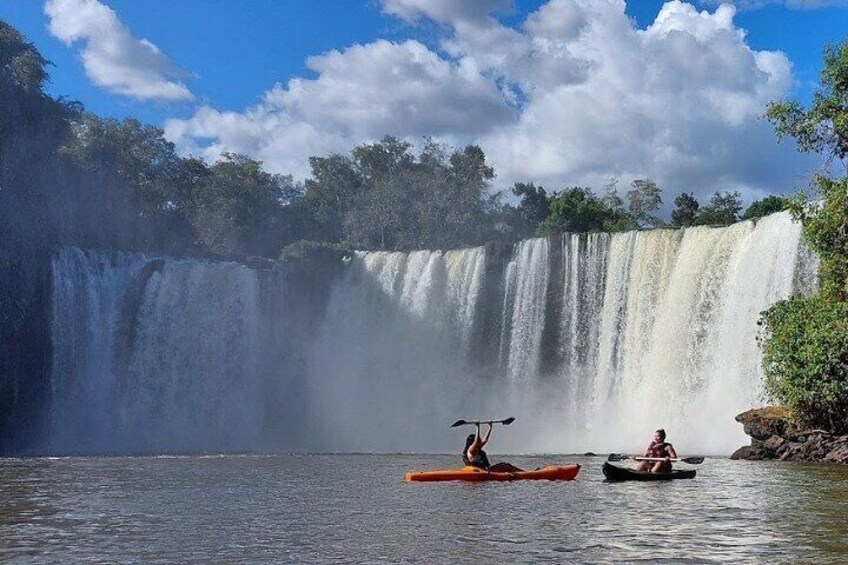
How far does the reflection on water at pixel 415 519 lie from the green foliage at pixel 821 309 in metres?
3.11

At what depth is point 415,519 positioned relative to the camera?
12734 mm

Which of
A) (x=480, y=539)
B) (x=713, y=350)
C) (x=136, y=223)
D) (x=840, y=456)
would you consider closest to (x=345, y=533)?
(x=480, y=539)

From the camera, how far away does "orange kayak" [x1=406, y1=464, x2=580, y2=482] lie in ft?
59.9

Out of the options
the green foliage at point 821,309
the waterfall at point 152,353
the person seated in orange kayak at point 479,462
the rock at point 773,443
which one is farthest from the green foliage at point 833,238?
the waterfall at point 152,353

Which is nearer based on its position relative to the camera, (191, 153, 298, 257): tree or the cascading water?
the cascading water

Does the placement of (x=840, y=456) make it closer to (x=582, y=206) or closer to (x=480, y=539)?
(x=480, y=539)

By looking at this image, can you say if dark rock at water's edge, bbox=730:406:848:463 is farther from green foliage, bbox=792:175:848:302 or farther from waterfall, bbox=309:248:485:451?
waterfall, bbox=309:248:485:451

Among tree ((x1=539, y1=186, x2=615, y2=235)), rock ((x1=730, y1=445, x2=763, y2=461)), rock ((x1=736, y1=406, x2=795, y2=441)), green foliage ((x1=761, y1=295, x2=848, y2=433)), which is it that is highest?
tree ((x1=539, y1=186, x2=615, y2=235))

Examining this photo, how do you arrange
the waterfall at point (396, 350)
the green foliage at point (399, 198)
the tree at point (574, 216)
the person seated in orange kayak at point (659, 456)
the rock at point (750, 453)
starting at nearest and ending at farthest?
the person seated in orange kayak at point (659, 456) < the rock at point (750, 453) < the waterfall at point (396, 350) < the tree at point (574, 216) < the green foliage at point (399, 198)

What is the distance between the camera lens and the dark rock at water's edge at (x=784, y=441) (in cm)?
2334

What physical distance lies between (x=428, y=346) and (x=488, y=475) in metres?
22.3

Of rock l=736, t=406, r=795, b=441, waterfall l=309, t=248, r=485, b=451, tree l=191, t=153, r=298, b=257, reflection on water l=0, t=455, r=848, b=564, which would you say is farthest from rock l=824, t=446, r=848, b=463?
tree l=191, t=153, r=298, b=257

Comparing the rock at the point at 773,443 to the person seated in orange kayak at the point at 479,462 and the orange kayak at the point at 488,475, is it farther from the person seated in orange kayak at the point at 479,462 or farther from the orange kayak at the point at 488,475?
the person seated in orange kayak at the point at 479,462

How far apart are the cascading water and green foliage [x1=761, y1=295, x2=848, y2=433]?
429 centimetres
